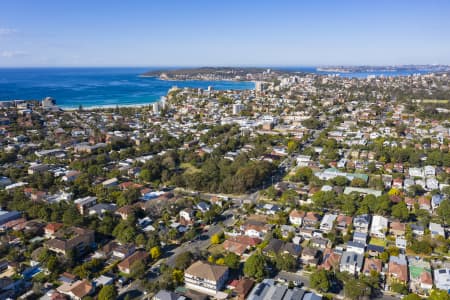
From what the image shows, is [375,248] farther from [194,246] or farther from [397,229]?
[194,246]

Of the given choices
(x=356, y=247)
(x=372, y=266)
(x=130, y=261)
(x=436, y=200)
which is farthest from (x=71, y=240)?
(x=436, y=200)

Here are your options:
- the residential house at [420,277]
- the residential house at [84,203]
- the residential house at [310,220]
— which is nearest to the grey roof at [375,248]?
the residential house at [420,277]

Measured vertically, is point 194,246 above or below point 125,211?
below

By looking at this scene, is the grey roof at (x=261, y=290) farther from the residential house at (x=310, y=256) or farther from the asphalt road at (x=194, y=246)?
the asphalt road at (x=194, y=246)

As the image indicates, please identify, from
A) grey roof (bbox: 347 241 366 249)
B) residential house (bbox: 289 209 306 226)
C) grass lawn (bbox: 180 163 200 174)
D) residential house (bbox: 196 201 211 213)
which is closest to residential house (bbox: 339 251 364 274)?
grey roof (bbox: 347 241 366 249)

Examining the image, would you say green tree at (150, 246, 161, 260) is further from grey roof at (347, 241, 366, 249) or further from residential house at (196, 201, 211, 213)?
grey roof at (347, 241, 366, 249)
